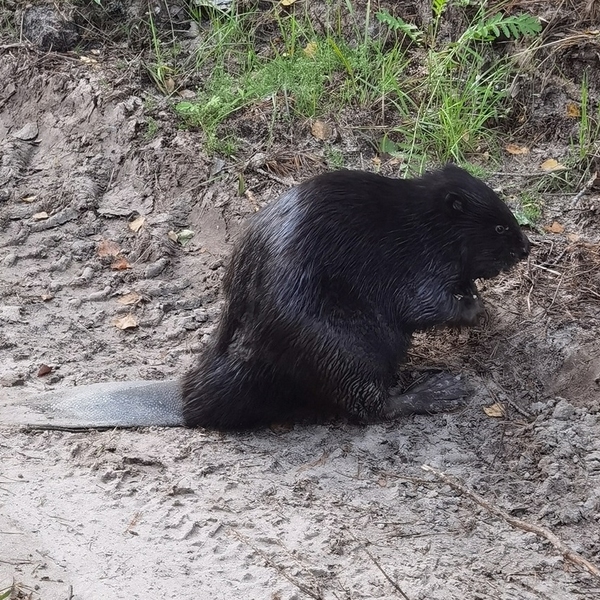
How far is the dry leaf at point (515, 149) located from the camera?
15.5ft

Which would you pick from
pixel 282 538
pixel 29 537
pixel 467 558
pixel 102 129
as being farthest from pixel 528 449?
pixel 102 129

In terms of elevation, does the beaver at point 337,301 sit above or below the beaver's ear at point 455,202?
below

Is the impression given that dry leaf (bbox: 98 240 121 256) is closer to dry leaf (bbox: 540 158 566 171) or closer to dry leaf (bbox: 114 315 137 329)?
dry leaf (bbox: 114 315 137 329)

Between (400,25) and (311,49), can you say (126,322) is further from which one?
(400,25)

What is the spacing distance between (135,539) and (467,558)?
106 cm

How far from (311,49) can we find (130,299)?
204cm

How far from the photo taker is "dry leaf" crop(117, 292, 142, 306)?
4.29m

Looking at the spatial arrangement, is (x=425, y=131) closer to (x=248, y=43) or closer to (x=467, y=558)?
(x=248, y=43)

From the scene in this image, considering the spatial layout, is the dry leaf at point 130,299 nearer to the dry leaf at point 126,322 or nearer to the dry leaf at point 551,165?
the dry leaf at point 126,322

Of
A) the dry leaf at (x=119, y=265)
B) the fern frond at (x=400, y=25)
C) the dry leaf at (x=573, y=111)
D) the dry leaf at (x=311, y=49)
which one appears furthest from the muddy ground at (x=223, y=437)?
the fern frond at (x=400, y=25)

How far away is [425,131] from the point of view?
477cm

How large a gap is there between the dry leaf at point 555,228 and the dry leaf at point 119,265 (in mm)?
2190

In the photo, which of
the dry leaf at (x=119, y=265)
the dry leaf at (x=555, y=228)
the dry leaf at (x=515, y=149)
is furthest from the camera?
the dry leaf at (x=515, y=149)

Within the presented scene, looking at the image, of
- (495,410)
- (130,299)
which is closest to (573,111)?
(495,410)
